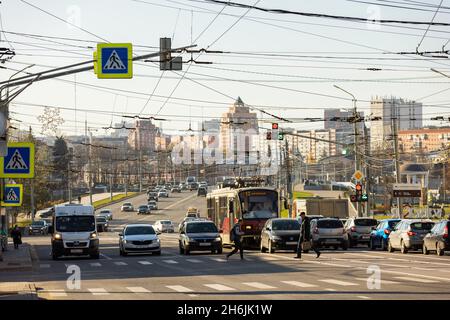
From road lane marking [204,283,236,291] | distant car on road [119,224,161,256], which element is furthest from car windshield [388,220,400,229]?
road lane marking [204,283,236,291]

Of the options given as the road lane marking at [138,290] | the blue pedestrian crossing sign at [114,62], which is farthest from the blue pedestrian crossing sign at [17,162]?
the road lane marking at [138,290]

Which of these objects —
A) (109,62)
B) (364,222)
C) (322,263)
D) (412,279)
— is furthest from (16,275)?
(364,222)

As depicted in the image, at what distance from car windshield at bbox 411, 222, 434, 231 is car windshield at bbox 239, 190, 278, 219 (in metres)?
8.84

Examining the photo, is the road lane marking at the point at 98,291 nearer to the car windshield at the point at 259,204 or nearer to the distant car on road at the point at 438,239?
the distant car on road at the point at 438,239

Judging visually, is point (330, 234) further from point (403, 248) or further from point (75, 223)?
point (75, 223)

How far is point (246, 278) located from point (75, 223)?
18.7 m

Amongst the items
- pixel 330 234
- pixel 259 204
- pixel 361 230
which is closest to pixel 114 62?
pixel 259 204

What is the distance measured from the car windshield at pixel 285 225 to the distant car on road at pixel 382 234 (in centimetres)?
614

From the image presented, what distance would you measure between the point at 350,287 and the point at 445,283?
97.9 inches

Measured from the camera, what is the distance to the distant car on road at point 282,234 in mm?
45031

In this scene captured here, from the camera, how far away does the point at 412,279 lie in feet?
84.8

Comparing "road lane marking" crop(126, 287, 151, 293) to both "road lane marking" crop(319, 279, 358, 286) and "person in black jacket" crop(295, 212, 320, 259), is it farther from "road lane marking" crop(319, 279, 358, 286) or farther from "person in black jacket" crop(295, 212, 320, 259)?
"person in black jacket" crop(295, 212, 320, 259)
